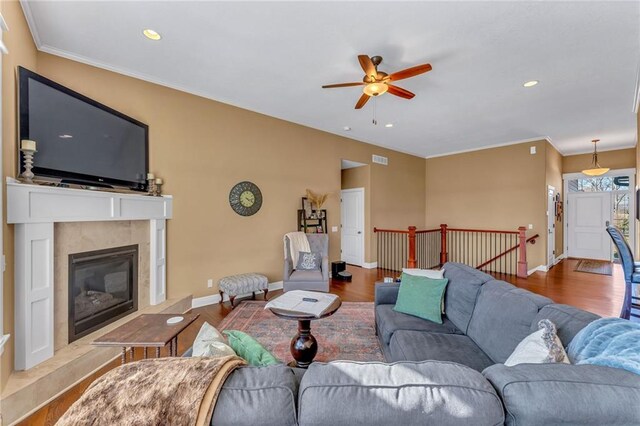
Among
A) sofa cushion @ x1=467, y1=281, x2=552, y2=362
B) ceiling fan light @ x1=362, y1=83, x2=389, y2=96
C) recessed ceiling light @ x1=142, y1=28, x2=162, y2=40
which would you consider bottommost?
sofa cushion @ x1=467, y1=281, x2=552, y2=362

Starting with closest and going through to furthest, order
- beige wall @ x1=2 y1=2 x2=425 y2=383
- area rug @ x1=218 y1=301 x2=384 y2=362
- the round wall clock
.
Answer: area rug @ x1=218 y1=301 x2=384 y2=362 < beige wall @ x1=2 y1=2 x2=425 y2=383 < the round wall clock

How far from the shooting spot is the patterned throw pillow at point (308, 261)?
4273mm

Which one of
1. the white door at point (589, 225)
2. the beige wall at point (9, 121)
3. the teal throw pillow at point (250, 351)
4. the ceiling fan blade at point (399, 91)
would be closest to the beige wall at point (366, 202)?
the ceiling fan blade at point (399, 91)

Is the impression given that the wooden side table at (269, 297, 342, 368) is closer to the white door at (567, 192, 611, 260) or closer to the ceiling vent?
the ceiling vent

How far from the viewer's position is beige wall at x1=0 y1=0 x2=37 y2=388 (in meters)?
1.90

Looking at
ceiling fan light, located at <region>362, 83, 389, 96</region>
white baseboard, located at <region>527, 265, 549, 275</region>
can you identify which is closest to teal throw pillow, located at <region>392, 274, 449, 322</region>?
ceiling fan light, located at <region>362, 83, 389, 96</region>

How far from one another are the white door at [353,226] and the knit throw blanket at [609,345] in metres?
5.17

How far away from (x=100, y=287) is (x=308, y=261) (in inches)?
103

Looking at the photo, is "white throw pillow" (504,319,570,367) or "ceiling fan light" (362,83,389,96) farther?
"ceiling fan light" (362,83,389,96)

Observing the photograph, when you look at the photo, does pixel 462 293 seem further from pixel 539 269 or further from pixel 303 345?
pixel 539 269

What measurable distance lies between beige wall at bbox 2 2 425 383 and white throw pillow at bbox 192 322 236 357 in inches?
73.7

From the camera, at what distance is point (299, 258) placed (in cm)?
436

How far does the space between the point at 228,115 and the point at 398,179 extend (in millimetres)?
4544

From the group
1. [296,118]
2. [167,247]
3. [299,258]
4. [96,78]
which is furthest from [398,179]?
[96,78]
